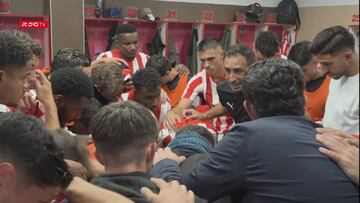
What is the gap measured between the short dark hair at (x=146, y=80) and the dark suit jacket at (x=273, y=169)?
1.27m

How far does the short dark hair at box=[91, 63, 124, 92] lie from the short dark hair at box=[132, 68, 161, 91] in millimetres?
104

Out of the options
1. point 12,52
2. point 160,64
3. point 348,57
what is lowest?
point 160,64

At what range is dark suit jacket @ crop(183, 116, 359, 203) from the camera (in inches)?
50.0

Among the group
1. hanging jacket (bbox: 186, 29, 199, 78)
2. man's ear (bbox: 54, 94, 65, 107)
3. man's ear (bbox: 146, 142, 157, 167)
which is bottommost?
hanging jacket (bbox: 186, 29, 199, 78)

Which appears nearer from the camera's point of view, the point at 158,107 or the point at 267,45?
the point at 158,107

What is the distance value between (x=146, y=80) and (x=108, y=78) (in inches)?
9.4

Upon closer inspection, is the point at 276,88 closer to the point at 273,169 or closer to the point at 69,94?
the point at 273,169

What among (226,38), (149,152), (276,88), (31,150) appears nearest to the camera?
(31,150)

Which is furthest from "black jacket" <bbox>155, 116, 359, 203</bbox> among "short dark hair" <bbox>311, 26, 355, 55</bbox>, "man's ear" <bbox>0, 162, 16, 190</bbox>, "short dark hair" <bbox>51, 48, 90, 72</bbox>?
"short dark hair" <bbox>51, 48, 90, 72</bbox>

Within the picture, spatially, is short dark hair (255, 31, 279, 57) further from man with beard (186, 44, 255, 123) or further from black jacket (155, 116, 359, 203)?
black jacket (155, 116, 359, 203)

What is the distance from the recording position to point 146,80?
2.69 m

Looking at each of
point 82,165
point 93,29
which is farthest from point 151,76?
point 93,29

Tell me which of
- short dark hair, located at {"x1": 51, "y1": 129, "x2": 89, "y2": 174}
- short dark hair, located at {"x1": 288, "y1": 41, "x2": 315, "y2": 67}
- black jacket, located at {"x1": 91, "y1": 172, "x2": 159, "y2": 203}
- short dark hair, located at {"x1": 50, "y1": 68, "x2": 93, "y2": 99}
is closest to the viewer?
black jacket, located at {"x1": 91, "y1": 172, "x2": 159, "y2": 203}

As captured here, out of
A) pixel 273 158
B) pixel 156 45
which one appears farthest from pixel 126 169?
pixel 156 45
